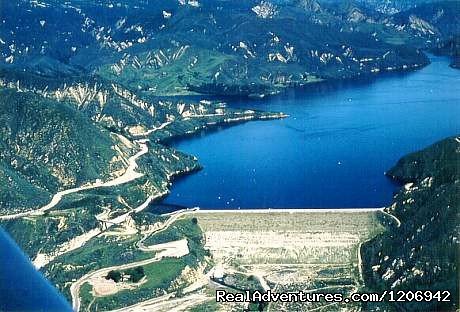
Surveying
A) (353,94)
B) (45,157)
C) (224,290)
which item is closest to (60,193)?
(45,157)

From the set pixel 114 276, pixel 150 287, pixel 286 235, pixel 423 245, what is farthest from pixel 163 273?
pixel 423 245

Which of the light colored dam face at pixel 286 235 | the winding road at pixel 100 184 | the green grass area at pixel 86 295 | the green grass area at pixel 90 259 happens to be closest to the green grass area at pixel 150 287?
the green grass area at pixel 86 295

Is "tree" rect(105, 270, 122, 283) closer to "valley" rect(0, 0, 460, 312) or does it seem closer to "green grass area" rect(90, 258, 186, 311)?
"valley" rect(0, 0, 460, 312)

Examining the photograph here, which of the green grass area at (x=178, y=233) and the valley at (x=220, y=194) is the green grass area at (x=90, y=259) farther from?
the green grass area at (x=178, y=233)

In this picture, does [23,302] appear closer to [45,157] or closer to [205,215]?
[205,215]

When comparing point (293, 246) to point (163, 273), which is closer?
point (163, 273)

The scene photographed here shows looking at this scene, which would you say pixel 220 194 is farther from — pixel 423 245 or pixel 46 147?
pixel 423 245

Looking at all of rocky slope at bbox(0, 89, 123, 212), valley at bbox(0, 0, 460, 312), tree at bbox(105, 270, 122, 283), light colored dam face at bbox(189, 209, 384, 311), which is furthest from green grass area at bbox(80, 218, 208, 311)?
rocky slope at bbox(0, 89, 123, 212)
